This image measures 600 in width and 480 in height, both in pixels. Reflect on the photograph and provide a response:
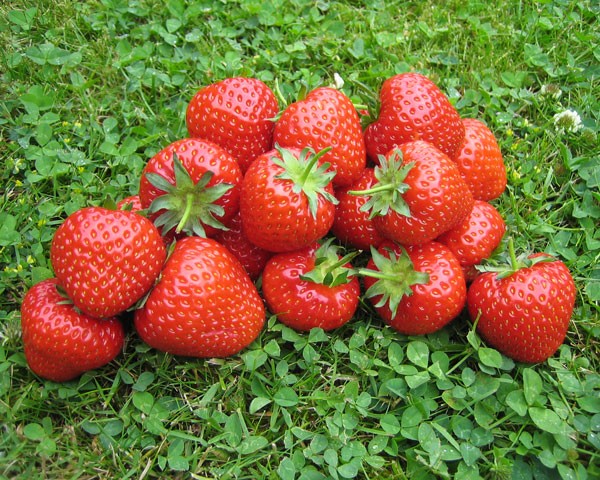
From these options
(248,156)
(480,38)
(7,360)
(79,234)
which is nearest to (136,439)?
(7,360)

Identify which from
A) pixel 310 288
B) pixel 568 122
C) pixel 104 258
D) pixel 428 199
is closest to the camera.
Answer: pixel 104 258

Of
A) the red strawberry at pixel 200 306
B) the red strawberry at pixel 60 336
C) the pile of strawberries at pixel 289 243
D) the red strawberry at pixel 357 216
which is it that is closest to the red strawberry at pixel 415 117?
the pile of strawberries at pixel 289 243

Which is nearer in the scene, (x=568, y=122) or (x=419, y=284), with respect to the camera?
(x=419, y=284)

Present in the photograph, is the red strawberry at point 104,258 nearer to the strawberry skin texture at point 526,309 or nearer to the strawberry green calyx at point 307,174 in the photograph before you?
the strawberry green calyx at point 307,174

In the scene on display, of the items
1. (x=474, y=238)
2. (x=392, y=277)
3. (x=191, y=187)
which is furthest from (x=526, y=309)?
(x=191, y=187)

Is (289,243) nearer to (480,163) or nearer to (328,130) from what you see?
(328,130)

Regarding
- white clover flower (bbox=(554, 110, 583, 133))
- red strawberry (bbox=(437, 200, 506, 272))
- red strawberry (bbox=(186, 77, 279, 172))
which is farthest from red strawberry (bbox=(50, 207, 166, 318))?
white clover flower (bbox=(554, 110, 583, 133))
